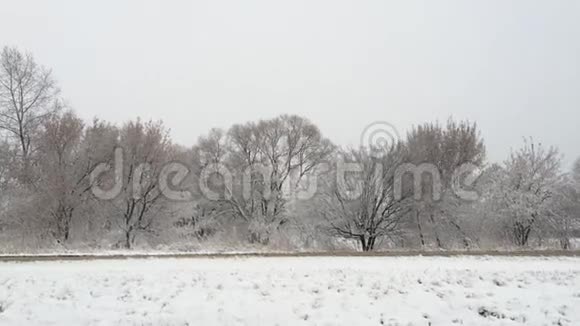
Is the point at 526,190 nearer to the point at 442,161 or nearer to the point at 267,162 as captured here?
the point at 442,161

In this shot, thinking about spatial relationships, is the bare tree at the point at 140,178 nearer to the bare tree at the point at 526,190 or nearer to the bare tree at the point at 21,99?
the bare tree at the point at 21,99

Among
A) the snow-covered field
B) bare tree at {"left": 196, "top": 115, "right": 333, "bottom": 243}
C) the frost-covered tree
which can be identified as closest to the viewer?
the snow-covered field

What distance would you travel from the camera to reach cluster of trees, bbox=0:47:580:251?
26.0 m

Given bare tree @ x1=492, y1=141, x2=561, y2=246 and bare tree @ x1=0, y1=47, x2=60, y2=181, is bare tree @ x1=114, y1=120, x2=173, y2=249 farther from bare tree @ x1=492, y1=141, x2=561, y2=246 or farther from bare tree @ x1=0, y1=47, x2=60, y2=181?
bare tree @ x1=492, y1=141, x2=561, y2=246

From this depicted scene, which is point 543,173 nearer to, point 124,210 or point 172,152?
point 172,152

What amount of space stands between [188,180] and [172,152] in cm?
246

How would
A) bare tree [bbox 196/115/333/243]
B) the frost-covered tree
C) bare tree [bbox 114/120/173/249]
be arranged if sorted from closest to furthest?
1. the frost-covered tree
2. bare tree [bbox 114/120/173/249]
3. bare tree [bbox 196/115/333/243]

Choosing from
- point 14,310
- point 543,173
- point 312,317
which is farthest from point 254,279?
point 543,173

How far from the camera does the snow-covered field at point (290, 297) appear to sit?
24.4ft

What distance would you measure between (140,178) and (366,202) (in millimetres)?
14622

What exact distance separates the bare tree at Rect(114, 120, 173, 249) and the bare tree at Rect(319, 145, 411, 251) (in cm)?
1117

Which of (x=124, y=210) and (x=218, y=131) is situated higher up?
(x=218, y=131)

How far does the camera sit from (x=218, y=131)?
47750 millimetres

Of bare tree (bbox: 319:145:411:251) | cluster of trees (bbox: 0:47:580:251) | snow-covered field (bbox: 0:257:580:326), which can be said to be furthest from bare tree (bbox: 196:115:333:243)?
snow-covered field (bbox: 0:257:580:326)
